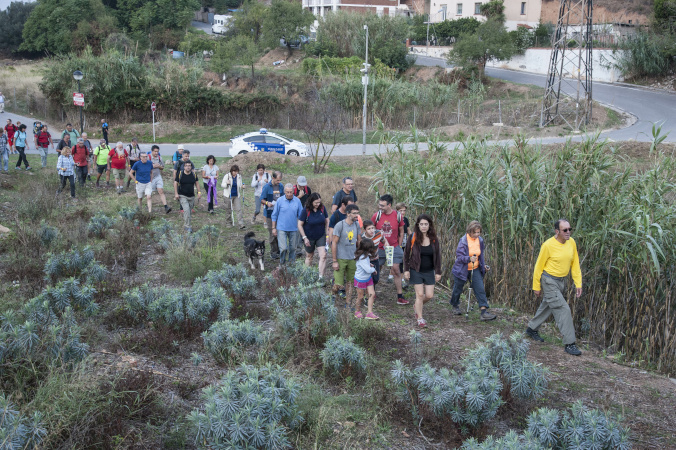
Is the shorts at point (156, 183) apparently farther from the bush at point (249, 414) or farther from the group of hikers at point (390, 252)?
the bush at point (249, 414)

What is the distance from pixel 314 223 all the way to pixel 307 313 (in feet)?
8.44

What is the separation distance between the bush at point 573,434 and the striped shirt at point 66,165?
1317 cm

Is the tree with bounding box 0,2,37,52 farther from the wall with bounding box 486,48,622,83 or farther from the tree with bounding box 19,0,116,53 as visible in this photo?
the wall with bounding box 486,48,622,83

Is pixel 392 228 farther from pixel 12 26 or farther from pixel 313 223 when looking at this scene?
pixel 12 26

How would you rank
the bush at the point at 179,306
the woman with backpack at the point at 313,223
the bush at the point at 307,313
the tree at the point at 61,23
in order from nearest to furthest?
the bush at the point at 307,313, the bush at the point at 179,306, the woman with backpack at the point at 313,223, the tree at the point at 61,23

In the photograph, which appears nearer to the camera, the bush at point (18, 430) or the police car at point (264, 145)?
the bush at point (18, 430)

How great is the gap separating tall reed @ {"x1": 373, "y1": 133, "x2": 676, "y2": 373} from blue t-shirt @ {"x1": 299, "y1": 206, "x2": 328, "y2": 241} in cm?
187

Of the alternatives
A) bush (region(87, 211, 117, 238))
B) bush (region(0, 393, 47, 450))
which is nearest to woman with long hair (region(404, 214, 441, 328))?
bush (region(0, 393, 47, 450))

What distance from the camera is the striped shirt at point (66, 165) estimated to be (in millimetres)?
14773

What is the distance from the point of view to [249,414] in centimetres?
454

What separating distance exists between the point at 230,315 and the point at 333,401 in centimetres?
258

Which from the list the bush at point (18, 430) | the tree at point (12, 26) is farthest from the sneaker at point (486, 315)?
the tree at point (12, 26)

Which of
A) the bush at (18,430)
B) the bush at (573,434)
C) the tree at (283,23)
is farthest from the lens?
the tree at (283,23)

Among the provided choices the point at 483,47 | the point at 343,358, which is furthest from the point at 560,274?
the point at 483,47
